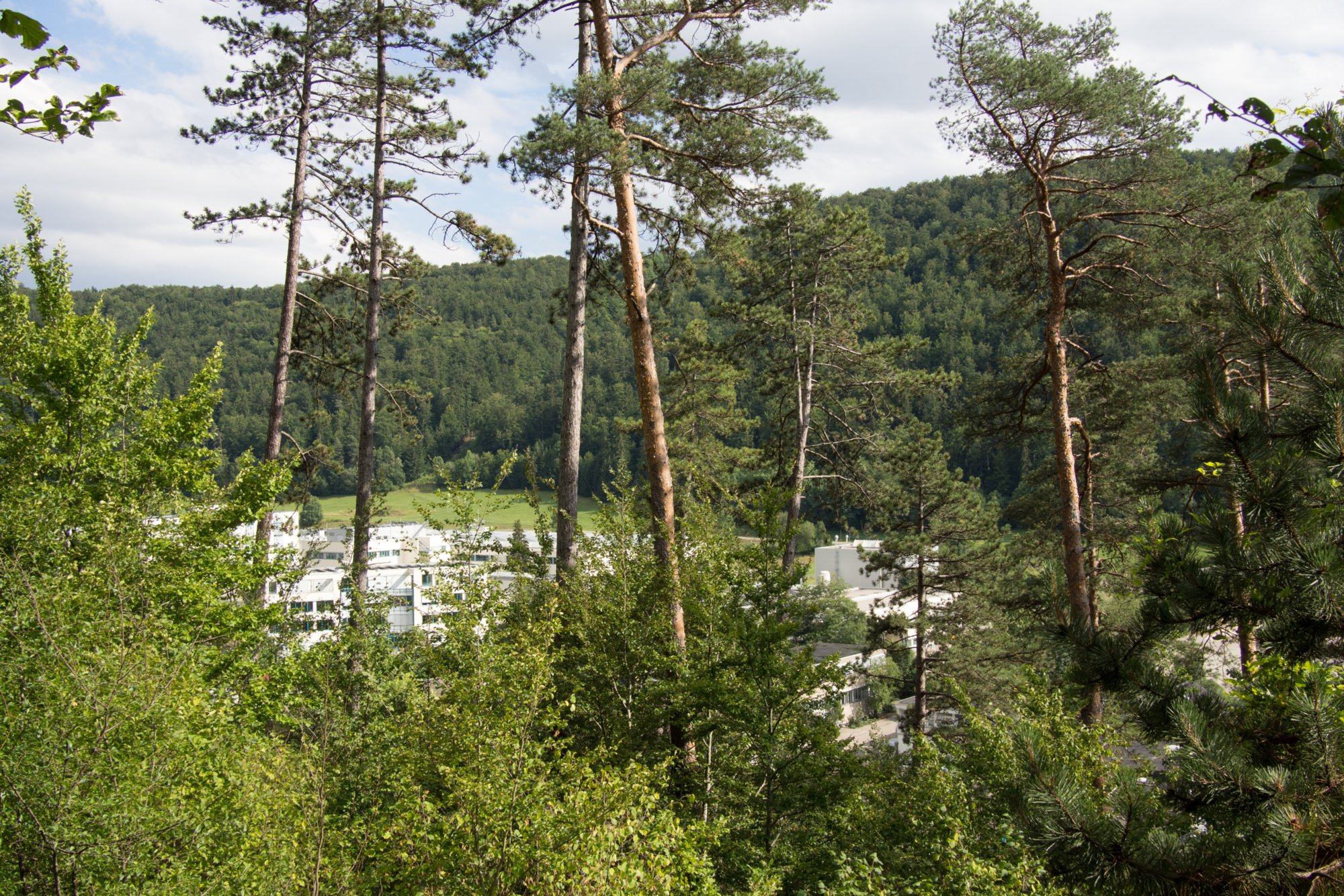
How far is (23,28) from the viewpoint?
2322 mm

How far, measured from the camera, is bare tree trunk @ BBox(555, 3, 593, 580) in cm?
1045

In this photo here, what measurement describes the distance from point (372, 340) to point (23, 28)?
1130cm

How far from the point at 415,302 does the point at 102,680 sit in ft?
32.1

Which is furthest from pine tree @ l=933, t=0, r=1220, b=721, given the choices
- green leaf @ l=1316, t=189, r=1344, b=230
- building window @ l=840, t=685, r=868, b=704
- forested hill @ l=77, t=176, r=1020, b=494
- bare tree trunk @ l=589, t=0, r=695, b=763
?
building window @ l=840, t=685, r=868, b=704

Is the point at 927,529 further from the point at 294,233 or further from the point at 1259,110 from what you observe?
the point at 1259,110

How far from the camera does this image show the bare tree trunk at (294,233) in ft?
43.8

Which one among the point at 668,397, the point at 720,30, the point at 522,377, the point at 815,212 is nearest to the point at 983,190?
the point at 522,377

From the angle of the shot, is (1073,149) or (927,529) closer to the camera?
(1073,149)

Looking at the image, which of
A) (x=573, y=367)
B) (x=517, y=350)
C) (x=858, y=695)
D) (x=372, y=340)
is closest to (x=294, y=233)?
(x=372, y=340)

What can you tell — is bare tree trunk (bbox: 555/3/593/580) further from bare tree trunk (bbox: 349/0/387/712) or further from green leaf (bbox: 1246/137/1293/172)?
green leaf (bbox: 1246/137/1293/172)

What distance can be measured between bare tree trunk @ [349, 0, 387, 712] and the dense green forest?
0.10 m

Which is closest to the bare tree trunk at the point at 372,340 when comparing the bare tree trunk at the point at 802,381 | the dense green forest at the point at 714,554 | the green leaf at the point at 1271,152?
the dense green forest at the point at 714,554

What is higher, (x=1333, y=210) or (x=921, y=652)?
(x=1333, y=210)

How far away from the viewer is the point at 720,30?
987cm
